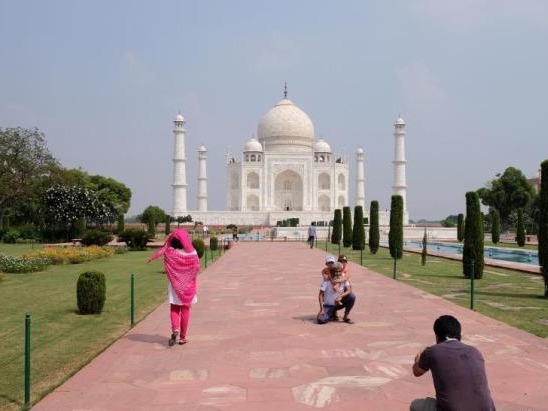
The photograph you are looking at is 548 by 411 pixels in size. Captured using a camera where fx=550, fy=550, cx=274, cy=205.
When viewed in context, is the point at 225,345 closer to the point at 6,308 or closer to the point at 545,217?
the point at 6,308

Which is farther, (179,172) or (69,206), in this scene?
(179,172)

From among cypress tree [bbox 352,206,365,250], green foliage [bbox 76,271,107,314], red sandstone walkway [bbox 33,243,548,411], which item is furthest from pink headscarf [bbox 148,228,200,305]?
cypress tree [bbox 352,206,365,250]

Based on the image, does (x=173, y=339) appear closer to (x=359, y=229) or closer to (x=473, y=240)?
(x=473, y=240)

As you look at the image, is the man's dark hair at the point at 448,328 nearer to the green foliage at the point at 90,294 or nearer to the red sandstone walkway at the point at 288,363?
the red sandstone walkway at the point at 288,363

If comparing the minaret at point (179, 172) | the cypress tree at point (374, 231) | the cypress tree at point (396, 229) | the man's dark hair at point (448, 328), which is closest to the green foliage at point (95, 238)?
the cypress tree at point (374, 231)

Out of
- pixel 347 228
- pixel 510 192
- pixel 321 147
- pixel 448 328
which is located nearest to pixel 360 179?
pixel 321 147

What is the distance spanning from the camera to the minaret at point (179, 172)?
4922cm

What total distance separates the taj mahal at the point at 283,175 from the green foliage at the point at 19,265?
35316 millimetres

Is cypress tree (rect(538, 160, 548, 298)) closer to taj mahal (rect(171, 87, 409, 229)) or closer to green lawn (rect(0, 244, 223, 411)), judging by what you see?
green lawn (rect(0, 244, 223, 411))

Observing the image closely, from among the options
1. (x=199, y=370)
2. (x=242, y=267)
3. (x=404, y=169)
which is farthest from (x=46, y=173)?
(x=404, y=169)

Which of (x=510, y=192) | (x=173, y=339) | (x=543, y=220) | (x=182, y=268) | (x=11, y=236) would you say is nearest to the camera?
(x=173, y=339)

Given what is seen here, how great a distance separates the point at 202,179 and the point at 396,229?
1423 inches

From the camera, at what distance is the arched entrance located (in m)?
55.7

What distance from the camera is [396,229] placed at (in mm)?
17875
